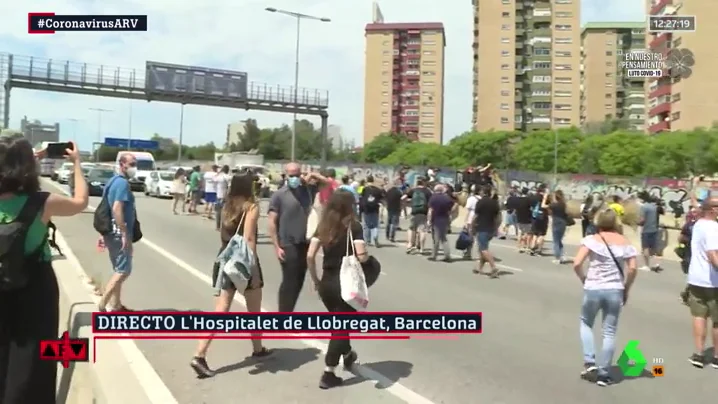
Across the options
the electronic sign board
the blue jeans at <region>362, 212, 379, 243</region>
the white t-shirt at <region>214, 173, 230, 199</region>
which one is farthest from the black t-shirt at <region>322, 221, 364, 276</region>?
the electronic sign board

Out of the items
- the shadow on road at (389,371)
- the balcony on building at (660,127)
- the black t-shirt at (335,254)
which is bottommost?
the shadow on road at (389,371)

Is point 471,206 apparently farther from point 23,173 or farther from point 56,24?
point 23,173

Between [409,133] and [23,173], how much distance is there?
134 meters

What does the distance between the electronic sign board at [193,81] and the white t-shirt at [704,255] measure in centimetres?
4653

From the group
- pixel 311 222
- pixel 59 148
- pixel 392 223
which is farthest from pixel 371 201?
pixel 59 148

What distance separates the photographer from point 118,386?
468 cm

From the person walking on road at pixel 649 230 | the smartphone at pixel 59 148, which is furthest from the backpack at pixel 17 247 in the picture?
the person walking on road at pixel 649 230

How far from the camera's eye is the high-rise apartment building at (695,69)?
72.0 meters

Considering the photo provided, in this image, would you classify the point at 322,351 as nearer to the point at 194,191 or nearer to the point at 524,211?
the point at 524,211

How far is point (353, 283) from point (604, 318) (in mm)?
2389

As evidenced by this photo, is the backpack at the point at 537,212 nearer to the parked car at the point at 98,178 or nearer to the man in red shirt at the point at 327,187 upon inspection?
the man in red shirt at the point at 327,187

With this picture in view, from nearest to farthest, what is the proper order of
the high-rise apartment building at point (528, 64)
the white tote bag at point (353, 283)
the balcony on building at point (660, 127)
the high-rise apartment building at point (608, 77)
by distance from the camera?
1. the white tote bag at point (353, 283)
2. the balcony on building at point (660, 127)
3. the high-rise apartment building at point (528, 64)
4. the high-rise apartment building at point (608, 77)

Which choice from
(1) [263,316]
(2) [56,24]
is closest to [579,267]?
(1) [263,316]

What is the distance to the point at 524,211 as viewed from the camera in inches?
687
